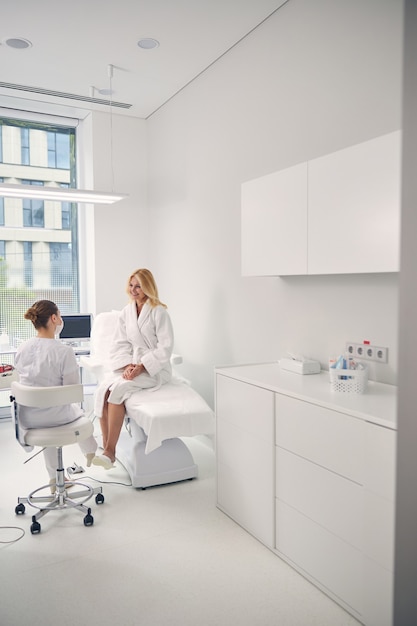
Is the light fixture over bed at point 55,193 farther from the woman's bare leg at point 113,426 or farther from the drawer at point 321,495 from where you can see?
Answer: the drawer at point 321,495

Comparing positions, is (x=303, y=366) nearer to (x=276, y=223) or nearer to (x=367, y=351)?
(x=367, y=351)

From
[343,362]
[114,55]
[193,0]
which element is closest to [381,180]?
[343,362]

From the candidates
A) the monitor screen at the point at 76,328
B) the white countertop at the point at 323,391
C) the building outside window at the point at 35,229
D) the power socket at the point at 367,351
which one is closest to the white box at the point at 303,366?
the white countertop at the point at 323,391

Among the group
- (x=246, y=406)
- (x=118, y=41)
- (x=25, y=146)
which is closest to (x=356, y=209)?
(x=246, y=406)

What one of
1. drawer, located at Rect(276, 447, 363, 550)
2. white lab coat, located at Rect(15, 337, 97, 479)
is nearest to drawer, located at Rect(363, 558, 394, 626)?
drawer, located at Rect(276, 447, 363, 550)

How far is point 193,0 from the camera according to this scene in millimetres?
3334

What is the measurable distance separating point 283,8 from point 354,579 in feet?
11.5

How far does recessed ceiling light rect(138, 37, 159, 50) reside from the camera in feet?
12.8

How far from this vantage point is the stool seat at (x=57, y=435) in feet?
9.96

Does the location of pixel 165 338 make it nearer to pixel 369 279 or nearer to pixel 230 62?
pixel 369 279

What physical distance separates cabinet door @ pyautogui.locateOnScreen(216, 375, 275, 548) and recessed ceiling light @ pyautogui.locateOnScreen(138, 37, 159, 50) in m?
2.70

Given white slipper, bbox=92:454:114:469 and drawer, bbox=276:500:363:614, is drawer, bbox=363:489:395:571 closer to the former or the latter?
drawer, bbox=276:500:363:614

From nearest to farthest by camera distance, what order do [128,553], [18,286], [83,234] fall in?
[128,553], [18,286], [83,234]

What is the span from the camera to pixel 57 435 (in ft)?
10.1
